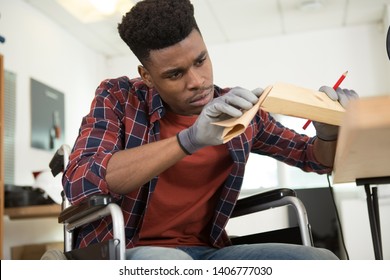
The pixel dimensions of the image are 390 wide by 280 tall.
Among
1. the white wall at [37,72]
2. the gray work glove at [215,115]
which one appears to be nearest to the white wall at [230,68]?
the white wall at [37,72]

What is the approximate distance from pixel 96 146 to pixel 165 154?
15 centimetres

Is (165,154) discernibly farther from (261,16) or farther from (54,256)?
(261,16)

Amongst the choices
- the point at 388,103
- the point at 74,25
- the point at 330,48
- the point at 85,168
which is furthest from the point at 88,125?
the point at 330,48

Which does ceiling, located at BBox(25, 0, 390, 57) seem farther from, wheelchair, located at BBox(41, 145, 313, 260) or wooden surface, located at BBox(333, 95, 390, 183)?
wooden surface, located at BBox(333, 95, 390, 183)

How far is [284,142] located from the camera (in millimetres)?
1105

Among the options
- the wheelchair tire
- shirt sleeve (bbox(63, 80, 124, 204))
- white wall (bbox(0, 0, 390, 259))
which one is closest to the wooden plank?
shirt sleeve (bbox(63, 80, 124, 204))

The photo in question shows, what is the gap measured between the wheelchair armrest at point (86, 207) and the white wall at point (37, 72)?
189cm

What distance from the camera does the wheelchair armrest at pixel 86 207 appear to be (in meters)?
0.76

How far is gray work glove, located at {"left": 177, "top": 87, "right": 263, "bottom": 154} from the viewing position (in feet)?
2.33

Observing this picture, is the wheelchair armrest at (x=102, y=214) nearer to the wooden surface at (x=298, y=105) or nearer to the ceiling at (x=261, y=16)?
the wooden surface at (x=298, y=105)

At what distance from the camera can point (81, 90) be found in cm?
333

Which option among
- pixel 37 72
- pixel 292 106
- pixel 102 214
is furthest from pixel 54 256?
pixel 37 72

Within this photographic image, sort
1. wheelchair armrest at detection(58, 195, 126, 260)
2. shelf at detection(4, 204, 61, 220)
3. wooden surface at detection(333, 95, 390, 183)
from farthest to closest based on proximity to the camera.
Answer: shelf at detection(4, 204, 61, 220)
wheelchair armrest at detection(58, 195, 126, 260)
wooden surface at detection(333, 95, 390, 183)

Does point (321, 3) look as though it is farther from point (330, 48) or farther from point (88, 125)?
point (88, 125)
